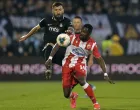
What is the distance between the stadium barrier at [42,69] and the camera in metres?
22.1

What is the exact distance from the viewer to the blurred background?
874 inches

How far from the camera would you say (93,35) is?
2403cm

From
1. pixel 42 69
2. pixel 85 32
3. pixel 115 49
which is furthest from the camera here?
pixel 115 49

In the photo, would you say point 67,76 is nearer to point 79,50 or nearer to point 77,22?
point 79,50

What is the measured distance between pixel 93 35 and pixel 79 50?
533 inches

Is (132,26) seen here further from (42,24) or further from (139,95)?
(42,24)

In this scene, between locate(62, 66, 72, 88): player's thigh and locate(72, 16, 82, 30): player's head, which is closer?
locate(72, 16, 82, 30): player's head

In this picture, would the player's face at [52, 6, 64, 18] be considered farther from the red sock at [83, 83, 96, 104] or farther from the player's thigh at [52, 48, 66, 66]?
the red sock at [83, 83, 96, 104]

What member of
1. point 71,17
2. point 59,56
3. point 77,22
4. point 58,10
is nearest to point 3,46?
point 71,17

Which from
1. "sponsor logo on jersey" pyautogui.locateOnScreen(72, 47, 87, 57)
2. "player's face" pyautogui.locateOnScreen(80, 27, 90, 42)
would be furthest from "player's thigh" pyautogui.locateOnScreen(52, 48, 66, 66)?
"player's face" pyautogui.locateOnScreen(80, 27, 90, 42)

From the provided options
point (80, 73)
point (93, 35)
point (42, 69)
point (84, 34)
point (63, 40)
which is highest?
point (84, 34)

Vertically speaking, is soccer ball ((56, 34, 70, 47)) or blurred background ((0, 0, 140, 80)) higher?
soccer ball ((56, 34, 70, 47))

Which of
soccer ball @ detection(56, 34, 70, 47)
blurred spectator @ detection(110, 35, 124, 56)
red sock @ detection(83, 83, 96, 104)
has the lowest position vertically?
blurred spectator @ detection(110, 35, 124, 56)

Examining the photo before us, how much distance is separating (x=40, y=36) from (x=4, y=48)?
71.8 inches
